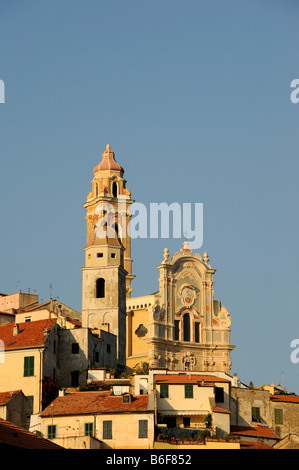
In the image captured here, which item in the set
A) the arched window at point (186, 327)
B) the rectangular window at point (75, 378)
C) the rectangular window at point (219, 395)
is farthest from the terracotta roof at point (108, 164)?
the rectangular window at point (219, 395)

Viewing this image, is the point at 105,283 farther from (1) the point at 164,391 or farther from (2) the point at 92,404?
(2) the point at 92,404

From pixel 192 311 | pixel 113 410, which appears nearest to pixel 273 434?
pixel 113 410

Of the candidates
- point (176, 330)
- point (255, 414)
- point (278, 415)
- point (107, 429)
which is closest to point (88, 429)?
point (107, 429)

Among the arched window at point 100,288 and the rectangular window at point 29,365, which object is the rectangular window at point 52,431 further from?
the arched window at point 100,288

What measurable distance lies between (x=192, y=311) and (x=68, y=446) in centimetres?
4531

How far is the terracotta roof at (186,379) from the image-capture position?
67.2 m

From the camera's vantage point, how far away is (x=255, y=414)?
7262 cm

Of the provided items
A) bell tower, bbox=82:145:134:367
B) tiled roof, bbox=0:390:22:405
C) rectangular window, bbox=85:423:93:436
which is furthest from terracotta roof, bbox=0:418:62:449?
bell tower, bbox=82:145:134:367

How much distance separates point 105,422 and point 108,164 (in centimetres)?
5785

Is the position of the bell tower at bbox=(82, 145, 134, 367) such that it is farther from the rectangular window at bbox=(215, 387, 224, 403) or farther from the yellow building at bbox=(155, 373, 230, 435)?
the yellow building at bbox=(155, 373, 230, 435)

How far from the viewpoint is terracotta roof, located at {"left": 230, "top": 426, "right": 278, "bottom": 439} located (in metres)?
67.8
